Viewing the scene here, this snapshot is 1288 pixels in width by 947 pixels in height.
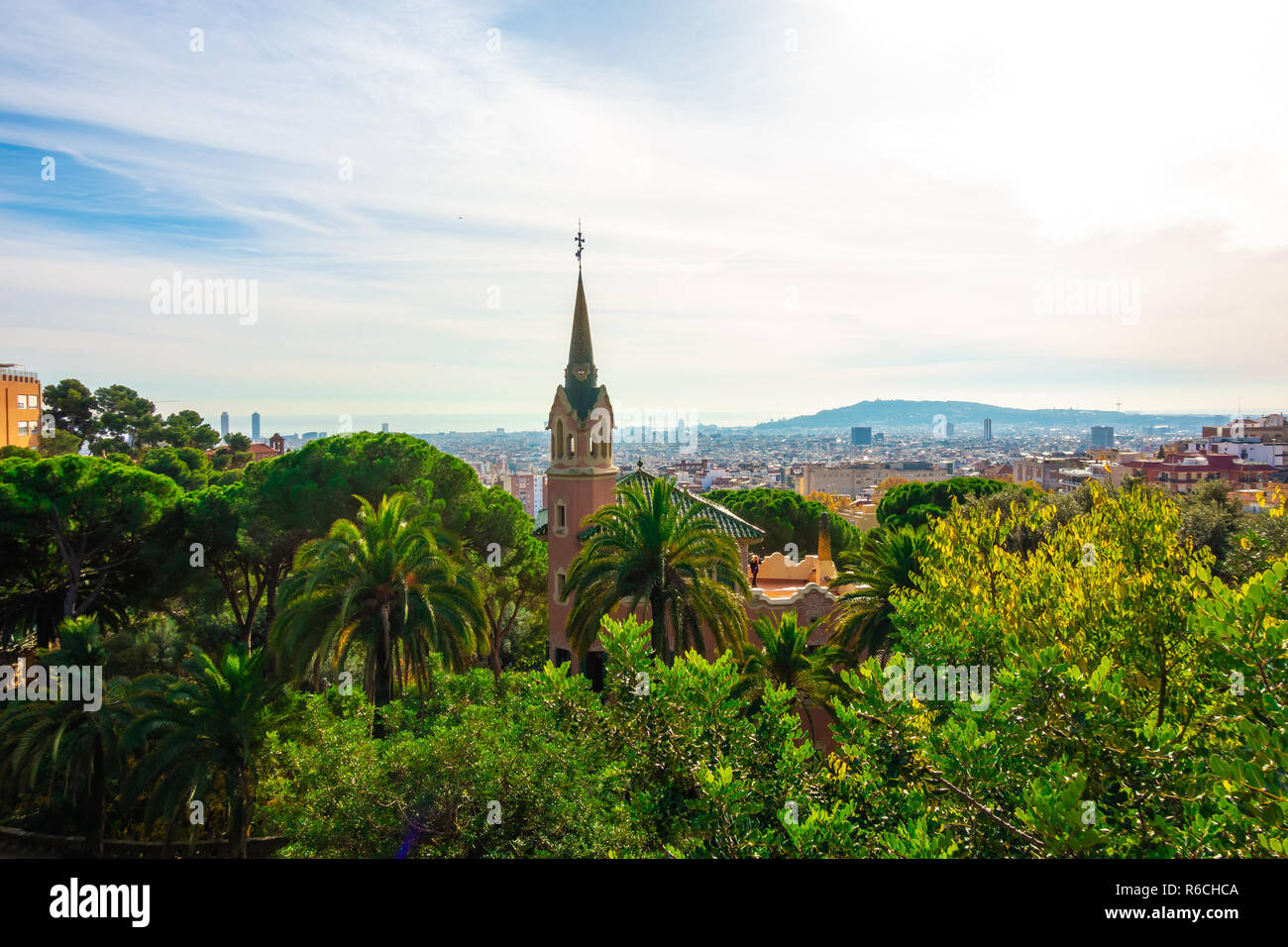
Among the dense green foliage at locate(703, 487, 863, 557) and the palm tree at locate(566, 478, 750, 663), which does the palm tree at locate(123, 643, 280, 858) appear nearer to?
the palm tree at locate(566, 478, 750, 663)

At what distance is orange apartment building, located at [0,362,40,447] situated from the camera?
41312 mm

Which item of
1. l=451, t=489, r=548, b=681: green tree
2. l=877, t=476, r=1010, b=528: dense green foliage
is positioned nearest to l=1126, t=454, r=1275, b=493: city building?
l=877, t=476, r=1010, b=528: dense green foliage

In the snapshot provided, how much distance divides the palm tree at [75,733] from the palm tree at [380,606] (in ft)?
12.8

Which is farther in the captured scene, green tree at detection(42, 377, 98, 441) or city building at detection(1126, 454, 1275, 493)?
city building at detection(1126, 454, 1275, 493)

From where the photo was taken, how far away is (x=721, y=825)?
5742 mm

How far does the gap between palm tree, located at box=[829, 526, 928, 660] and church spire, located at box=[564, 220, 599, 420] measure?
369 inches

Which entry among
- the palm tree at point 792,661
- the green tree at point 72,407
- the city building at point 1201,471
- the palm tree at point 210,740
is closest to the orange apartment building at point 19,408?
the green tree at point 72,407

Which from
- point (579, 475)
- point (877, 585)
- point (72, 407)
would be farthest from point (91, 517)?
point (72, 407)

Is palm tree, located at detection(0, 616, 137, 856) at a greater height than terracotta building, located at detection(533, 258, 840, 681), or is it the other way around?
terracotta building, located at detection(533, 258, 840, 681)

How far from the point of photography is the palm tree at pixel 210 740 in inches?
556

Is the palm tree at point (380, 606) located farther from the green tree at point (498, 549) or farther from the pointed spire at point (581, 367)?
the green tree at point (498, 549)

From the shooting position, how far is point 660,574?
48.8 feet
